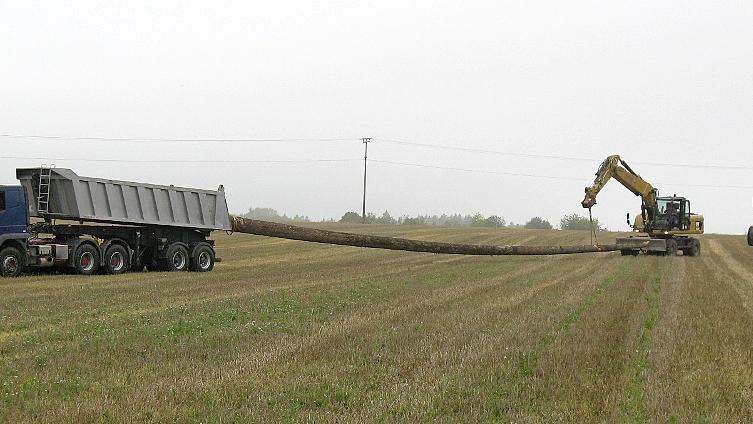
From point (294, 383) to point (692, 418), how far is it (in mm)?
3594

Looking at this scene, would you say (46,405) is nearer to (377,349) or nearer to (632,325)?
(377,349)

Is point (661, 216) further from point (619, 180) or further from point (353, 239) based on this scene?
point (353, 239)

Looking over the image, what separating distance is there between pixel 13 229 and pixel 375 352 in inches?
566

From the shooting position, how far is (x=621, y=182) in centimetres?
3216

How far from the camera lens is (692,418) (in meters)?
6.09

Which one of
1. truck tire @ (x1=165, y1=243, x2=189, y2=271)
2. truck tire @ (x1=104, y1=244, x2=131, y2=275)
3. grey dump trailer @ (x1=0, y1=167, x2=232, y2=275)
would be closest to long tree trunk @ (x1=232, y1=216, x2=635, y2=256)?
grey dump trailer @ (x1=0, y1=167, x2=232, y2=275)

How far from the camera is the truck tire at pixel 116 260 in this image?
68.4 feet

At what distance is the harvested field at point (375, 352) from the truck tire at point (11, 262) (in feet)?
6.89

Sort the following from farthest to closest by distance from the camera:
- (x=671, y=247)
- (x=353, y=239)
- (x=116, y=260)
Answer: (x=671, y=247), (x=353, y=239), (x=116, y=260)

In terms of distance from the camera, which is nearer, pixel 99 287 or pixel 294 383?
pixel 294 383

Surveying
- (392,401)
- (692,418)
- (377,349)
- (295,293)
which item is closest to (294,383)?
(392,401)

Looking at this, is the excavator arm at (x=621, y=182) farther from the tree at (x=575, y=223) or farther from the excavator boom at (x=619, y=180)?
the tree at (x=575, y=223)

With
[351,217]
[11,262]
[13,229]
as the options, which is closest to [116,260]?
[11,262]

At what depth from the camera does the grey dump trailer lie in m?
19.5
